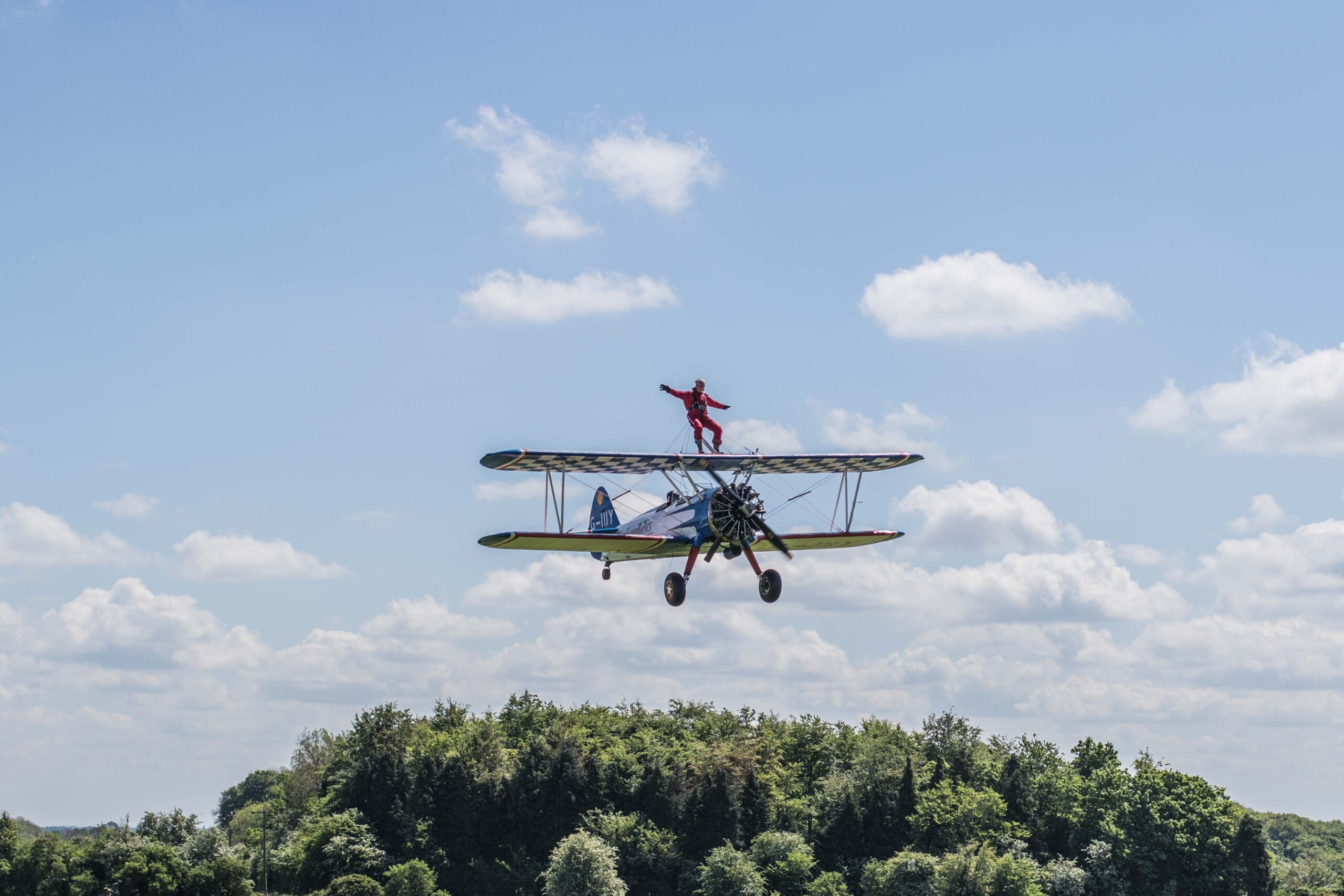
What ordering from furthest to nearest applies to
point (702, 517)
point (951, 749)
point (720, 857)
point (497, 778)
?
point (951, 749) < point (497, 778) < point (720, 857) < point (702, 517)

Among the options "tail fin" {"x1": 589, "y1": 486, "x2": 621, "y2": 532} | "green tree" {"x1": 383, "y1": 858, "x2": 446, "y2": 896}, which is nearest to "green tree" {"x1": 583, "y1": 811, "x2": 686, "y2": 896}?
"green tree" {"x1": 383, "y1": 858, "x2": 446, "y2": 896}

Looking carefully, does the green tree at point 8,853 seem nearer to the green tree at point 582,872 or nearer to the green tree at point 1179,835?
the green tree at point 582,872

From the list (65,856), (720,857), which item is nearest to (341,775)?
(65,856)

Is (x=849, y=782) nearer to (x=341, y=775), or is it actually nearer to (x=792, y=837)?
(x=792, y=837)

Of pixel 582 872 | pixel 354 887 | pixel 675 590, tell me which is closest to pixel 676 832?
pixel 582 872

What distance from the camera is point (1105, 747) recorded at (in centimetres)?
11488

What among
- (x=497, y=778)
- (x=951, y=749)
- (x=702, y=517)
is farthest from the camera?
(x=951, y=749)

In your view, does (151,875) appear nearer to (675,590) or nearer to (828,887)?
(828,887)

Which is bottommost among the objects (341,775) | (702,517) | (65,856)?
(65,856)

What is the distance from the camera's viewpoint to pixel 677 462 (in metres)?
44.6

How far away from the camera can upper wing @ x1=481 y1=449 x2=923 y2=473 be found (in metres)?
43.6

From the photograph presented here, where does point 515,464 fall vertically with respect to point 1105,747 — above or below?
above

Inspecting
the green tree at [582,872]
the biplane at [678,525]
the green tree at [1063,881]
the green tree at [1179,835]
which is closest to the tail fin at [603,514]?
the biplane at [678,525]

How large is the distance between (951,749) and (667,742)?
23.7 metres
